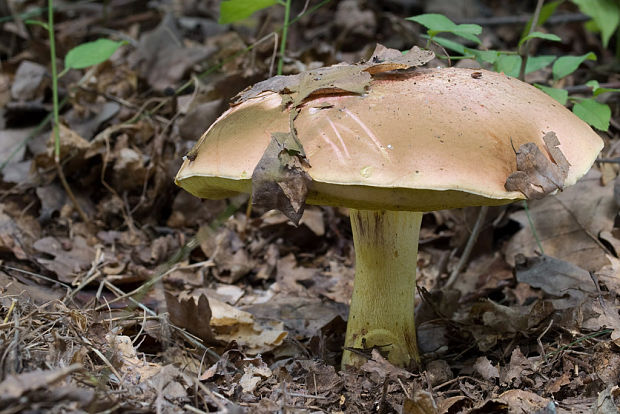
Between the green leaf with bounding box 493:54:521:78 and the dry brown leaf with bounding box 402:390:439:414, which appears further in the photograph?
the green leaf with bounding box 493:54:521:78

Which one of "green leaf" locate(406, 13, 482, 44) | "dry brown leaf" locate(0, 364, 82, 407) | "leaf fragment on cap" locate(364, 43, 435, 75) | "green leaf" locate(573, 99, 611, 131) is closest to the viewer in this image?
"dry brown leaf" locate(0, 364, 82, 407)

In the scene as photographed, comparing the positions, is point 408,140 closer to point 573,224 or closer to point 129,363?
point 129,363

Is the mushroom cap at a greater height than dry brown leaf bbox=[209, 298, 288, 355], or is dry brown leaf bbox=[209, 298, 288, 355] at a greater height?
the mushroom cap

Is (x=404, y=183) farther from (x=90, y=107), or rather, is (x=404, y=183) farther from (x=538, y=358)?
(x=90, y=107)

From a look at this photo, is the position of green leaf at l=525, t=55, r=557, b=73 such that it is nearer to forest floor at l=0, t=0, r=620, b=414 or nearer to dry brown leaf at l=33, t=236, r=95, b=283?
forest floor at l=0, t=0, r=620, b=414

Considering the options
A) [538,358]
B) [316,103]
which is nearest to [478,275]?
[538,358]

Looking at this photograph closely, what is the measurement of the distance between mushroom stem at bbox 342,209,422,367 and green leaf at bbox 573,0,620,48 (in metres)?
2.52

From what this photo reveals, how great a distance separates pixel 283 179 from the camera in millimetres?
1650

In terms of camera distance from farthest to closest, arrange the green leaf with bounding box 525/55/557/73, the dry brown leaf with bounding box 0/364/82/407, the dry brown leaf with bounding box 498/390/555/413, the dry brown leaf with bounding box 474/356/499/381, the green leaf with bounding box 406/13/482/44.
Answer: the green leaf with bounding box 525/55/557/73 < the green leaf with bounding box 406/13/482/44 < the dry brown leaf with bounding box 474/356/499/381 < the dry brown leaf with bounding box 498/390/555/413 < the dry brown leaf with bounding box 0/364/82/407

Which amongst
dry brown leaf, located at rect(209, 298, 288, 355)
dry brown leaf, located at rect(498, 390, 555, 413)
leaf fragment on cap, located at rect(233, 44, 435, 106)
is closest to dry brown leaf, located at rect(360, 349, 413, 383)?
dry brown leaf, located at rect(498, 390, 555, 413)

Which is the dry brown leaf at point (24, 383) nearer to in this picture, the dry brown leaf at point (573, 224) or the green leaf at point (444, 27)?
the green leaf at point (444, 27)

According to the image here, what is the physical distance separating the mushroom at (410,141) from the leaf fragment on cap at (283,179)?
0.01 meters

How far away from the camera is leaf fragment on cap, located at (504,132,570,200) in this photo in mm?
1659

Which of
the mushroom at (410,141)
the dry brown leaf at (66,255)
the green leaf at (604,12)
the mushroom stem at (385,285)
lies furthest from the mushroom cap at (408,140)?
the green leaf at (604,12)
